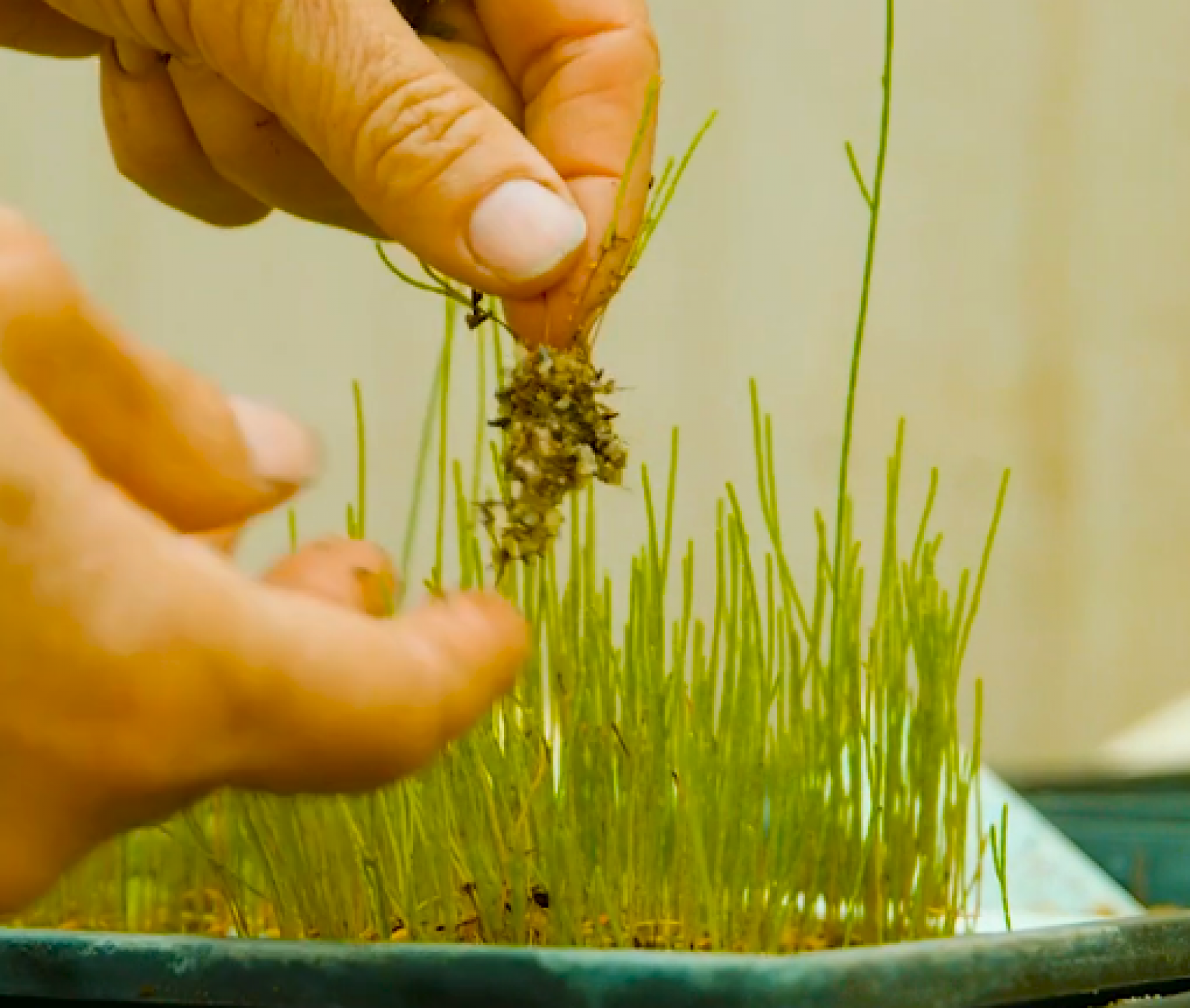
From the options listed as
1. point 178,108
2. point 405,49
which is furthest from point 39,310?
point 178,108

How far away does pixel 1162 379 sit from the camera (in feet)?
7.10

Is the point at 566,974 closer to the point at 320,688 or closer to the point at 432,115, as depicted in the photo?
the point at 320,688

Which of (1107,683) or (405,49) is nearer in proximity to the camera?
(405,49)

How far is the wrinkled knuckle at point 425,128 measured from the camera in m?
0.51

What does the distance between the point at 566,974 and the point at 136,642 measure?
7.5 inches

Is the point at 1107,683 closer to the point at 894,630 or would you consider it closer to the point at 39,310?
the point at 894,630

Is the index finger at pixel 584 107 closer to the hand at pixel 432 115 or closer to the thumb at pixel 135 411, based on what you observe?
the hand at pixel 432 115

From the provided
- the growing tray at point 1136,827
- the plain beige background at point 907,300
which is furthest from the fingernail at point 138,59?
the plain beige background at point 907,300

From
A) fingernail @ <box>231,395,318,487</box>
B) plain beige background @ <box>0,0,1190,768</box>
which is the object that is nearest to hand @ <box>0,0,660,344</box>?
fingernail @ <box>231,395,318,487</box>

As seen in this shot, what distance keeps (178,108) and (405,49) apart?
0.97ft

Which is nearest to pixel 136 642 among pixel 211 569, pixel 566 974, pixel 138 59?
pixel 211 569

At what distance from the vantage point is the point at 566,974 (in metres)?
0.44

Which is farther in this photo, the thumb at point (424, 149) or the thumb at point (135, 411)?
the thumb at point (424, 149)

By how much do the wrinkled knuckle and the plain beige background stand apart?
4.57 feet
